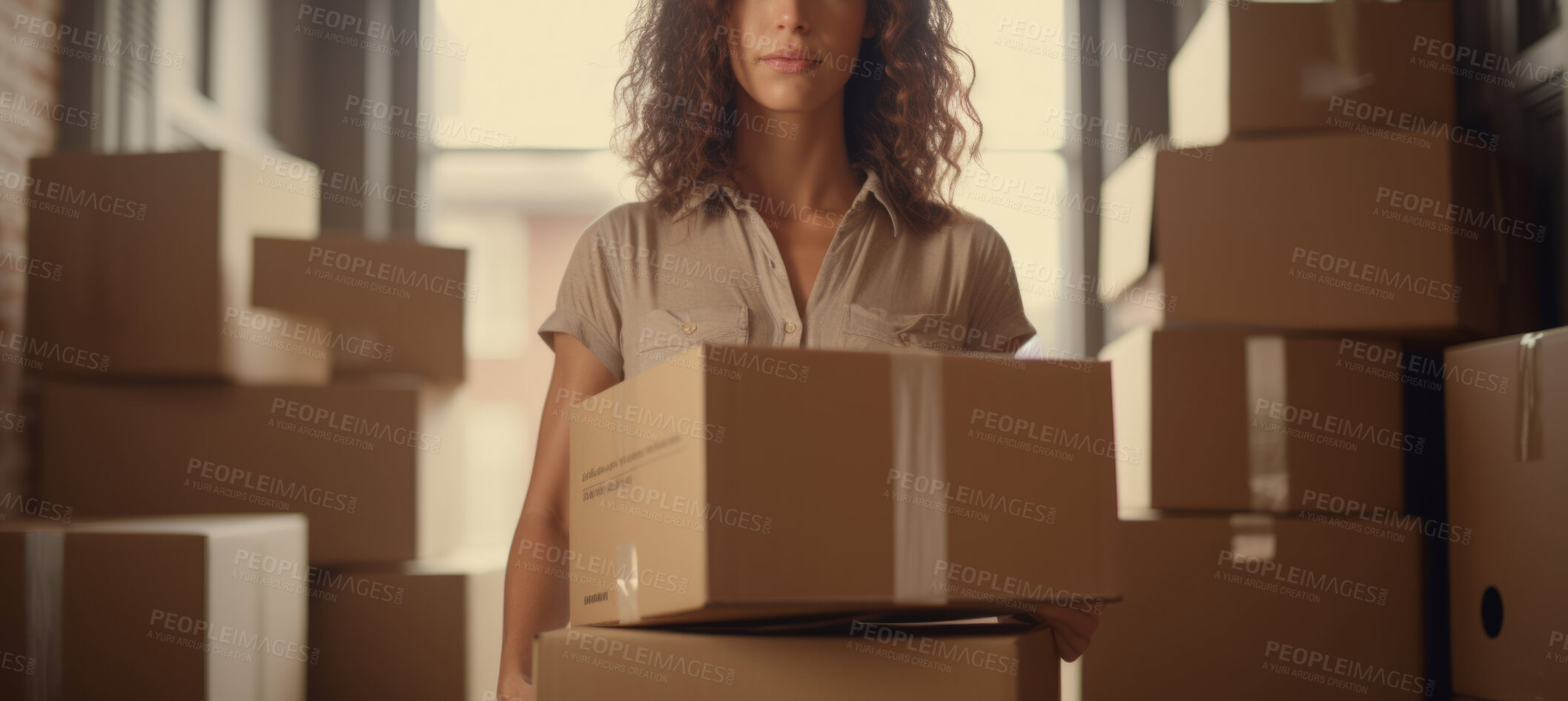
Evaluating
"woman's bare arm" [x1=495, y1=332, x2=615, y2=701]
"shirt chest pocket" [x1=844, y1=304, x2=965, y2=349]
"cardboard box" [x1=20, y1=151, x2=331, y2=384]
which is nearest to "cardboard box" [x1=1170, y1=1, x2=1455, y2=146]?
"shirt chest pocket" [x1=844, y1=304, x2=965, y2=349]

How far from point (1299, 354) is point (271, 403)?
5.87 feet

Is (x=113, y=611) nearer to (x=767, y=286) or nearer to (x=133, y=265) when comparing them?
(x=133, y=265)

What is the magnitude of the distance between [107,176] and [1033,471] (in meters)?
1.83

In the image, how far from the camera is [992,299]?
1.21 meters

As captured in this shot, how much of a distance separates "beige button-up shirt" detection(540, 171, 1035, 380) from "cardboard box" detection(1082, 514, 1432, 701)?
33.5 inches

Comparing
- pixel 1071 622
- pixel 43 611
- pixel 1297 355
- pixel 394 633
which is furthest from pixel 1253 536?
pixel 43 611

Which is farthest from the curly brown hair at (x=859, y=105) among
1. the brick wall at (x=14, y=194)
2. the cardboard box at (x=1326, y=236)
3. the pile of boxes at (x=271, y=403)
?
the brick wall at (x=14, y=194)

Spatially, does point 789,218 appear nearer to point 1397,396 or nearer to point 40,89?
point 1397,396

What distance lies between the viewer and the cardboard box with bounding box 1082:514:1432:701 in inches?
70.7

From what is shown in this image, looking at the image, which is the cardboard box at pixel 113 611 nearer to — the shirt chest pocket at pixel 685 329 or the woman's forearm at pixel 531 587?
the woman's forearm at pixel 531 587

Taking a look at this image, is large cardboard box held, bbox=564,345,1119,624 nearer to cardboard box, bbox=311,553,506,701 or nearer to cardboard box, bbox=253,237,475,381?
cardboard box, bbox=311,553,506,701

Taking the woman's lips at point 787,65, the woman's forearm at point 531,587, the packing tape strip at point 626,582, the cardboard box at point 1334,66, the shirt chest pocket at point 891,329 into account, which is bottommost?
the woman's forearm at point 531,587

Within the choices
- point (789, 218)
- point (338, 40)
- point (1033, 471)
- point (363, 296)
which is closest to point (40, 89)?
point (363, 296)

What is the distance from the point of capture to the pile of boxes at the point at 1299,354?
70.9 inches
